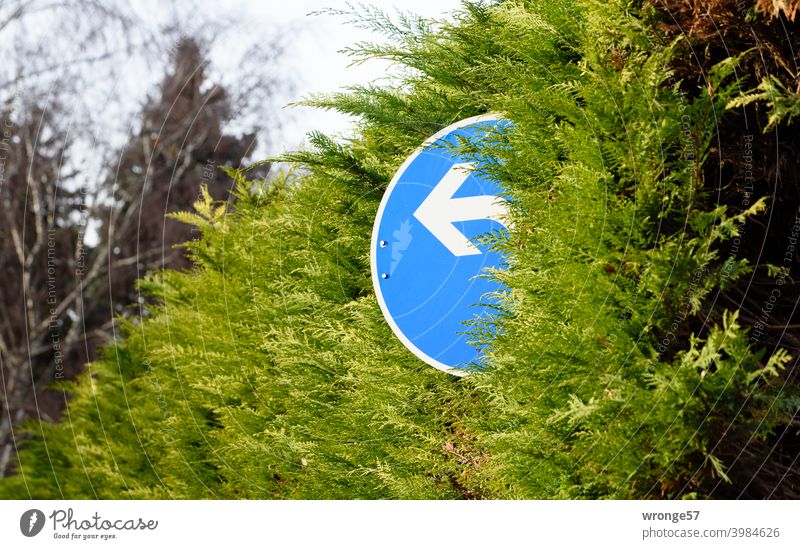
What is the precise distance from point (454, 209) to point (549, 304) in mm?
822

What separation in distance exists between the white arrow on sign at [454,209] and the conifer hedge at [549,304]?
13 centimetres

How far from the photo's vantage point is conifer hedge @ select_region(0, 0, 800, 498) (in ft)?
9.59

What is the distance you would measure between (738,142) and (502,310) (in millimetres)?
1250

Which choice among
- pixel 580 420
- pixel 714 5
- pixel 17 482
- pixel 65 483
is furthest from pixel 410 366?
pixel 65 483

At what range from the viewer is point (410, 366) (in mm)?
4625

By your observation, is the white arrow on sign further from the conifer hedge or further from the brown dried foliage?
the brown dried foliage

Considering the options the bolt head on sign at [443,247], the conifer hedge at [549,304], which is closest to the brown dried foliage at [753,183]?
the conifer hedge at [549,304]

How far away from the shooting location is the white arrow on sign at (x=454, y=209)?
12.9 ft

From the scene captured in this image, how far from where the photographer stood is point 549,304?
3365mm

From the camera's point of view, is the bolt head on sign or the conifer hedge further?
the bolt head on sign

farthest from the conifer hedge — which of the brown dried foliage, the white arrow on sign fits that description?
the white arrow on sign

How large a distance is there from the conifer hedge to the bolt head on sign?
4.3 inches

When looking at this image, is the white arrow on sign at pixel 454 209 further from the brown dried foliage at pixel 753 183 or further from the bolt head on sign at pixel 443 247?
the brown dried foliage at pixel 753 183

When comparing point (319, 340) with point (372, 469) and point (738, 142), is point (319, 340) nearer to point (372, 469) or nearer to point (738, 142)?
point (372, 469)
